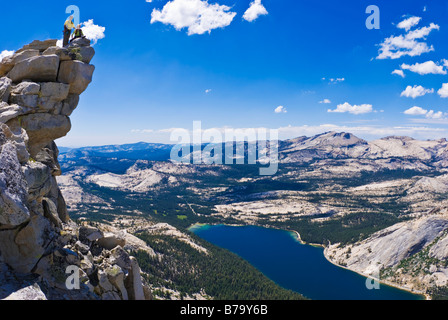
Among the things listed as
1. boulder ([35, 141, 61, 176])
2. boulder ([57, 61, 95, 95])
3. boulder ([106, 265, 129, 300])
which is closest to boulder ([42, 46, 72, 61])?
boulder ([57, 61, 95, 95])

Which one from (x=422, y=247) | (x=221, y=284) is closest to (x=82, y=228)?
(x=221, y=284)

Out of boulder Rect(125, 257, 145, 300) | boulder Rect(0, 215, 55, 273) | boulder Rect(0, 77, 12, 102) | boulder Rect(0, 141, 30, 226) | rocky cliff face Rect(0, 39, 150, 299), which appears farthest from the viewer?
boulder Rect(125, 257, 145, 300)

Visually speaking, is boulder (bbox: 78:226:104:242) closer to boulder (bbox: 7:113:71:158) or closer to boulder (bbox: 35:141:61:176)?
boulder (bbox: 35:141:61:176)

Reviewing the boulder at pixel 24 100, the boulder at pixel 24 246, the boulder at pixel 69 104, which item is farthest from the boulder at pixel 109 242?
the boulder at pixel 24 100

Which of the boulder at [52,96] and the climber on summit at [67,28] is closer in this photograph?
Result: the boulder at [52,96]

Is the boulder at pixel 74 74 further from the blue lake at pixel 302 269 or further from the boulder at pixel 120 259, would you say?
the blue lake at pixel 302 269

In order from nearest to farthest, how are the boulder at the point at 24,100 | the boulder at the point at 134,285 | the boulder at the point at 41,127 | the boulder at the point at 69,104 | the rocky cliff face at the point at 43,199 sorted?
the rocky cliff face at the point at 43,199 < the boulder at the point at 24,100 < the boulder at the point at 41,127 < the boulder at the point at 134,285 < the boulder at the point at 69,104

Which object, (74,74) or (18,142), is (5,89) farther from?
(18,142)

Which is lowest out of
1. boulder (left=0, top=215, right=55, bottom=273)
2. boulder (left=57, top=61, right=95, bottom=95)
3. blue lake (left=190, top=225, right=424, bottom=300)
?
blue lake (left=190, top=225, right=424, bottom=300)
